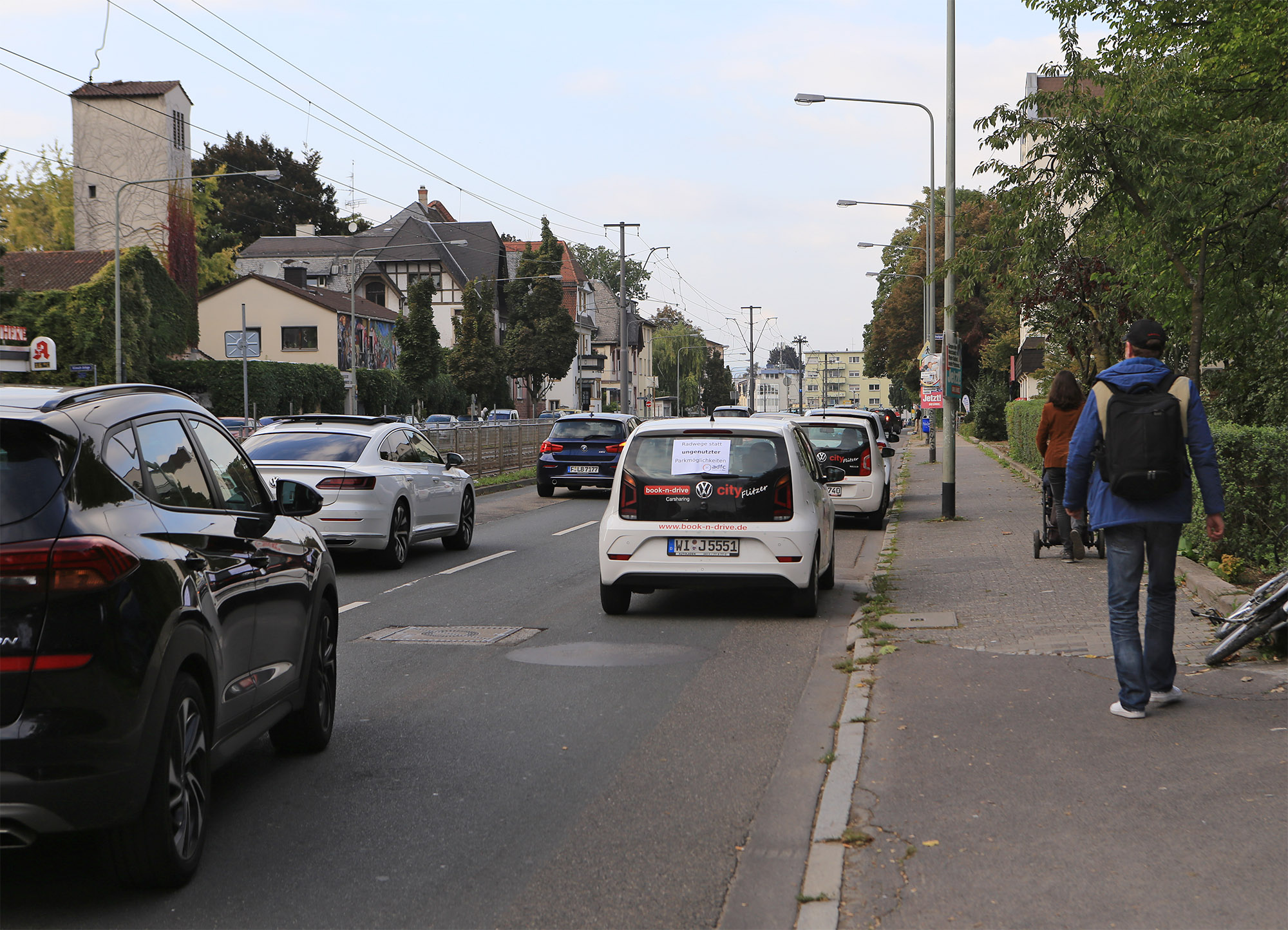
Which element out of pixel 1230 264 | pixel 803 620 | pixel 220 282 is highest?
pixel 220 282

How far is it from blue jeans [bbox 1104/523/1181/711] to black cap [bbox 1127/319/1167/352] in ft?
2.97

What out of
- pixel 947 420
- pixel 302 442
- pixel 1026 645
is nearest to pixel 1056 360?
pixel 947 420

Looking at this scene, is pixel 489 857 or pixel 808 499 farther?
pixel 808 499

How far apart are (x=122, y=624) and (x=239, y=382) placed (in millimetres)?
55896

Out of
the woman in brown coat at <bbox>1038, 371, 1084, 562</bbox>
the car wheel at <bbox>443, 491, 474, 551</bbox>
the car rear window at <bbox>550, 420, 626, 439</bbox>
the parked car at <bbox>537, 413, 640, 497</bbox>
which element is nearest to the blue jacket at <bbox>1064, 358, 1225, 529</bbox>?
the woman in brown coat at <bbox>1038, 371, 1084, 562</bbox>

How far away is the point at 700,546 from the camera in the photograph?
35.0 ft

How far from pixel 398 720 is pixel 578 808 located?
1938 millimetres

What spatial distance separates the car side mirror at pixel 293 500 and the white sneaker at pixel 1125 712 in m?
3.91

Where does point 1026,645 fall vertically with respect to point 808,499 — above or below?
below

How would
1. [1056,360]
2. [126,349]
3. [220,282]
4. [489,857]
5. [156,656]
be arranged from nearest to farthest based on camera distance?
[156,656], [489,857], [1056,360], [126,349], [220,282]

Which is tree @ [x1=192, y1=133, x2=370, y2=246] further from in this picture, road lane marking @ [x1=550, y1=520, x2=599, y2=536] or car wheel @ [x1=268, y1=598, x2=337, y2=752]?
car wheel @ [x1=268, y1=598, x2=337, y2=752]

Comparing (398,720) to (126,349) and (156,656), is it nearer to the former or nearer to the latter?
(156,656)

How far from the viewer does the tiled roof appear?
176 ft

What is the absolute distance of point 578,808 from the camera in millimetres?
5441
